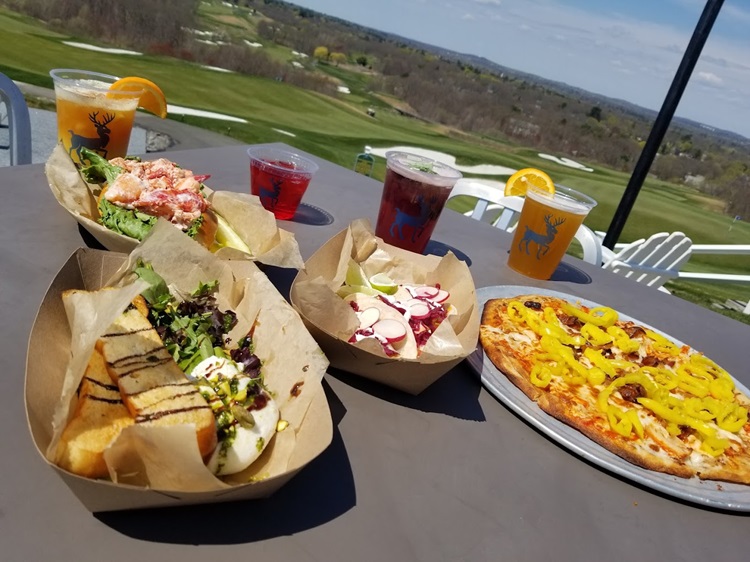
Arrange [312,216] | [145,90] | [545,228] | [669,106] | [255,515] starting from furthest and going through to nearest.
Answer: [669,106]
[312,216]
[545,228]
[145,90]
[255,515]

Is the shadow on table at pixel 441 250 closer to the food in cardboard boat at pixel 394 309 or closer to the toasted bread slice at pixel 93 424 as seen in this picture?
the food in cardboard boat at pixel 394 309

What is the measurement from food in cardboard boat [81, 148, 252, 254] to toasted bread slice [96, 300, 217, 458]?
62 centimetres

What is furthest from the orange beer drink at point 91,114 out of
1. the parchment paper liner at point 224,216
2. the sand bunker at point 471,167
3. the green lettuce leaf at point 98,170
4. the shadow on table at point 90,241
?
the sand bunker at point 471,167

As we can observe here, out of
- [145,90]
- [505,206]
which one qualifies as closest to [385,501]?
[145,90]

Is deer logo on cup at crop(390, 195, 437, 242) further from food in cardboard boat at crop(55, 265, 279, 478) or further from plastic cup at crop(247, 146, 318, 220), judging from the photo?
food in cardboard boat at crop(55, 265, 279, 478)

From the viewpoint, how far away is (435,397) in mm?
1601

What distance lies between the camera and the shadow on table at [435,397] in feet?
5.07

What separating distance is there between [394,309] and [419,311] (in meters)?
0.08

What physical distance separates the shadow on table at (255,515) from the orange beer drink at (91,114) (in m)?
1.64

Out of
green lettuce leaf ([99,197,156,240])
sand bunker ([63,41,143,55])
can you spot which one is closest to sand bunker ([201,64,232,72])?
sand bunker ([63,41,143,55])

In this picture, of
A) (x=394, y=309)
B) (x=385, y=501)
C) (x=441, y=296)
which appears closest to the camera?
(x=385, y=501)

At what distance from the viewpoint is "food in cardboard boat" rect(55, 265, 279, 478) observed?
990mm

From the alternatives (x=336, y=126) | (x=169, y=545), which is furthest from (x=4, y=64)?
(x=169, y=545)

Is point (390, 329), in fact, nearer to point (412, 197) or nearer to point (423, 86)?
point (412, 197)
